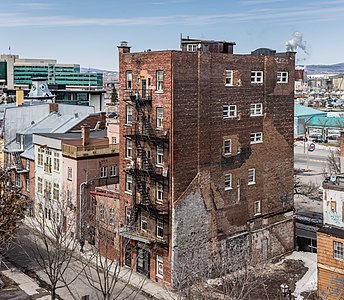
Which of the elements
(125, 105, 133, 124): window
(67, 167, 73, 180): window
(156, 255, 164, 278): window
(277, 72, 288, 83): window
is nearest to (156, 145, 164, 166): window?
(125, 105, 133, 124): window

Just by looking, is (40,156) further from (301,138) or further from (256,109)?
(301,138)

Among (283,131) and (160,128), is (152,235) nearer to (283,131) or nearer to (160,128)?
(160,128)

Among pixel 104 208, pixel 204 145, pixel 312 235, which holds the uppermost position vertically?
pixel 204 145

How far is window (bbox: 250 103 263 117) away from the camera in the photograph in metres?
38.4

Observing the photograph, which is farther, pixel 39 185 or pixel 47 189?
pixel 39 185

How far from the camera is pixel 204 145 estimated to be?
3500cm

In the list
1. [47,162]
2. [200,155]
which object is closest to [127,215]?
[200,155]

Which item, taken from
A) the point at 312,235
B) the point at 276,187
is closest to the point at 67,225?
the point at 276,187

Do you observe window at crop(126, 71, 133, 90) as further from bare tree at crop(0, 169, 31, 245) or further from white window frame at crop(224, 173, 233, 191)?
bare tree at crop(0, 169, 31, 245)

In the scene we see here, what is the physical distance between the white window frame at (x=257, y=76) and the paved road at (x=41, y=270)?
1750 cm

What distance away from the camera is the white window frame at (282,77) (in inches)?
1574

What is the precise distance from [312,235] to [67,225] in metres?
21.6

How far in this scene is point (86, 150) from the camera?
43156 millimetres

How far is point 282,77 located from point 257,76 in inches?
118
